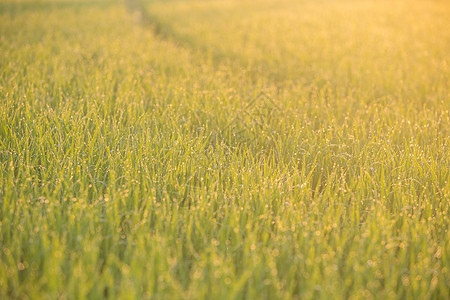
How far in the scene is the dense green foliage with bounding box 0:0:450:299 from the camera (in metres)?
1.40

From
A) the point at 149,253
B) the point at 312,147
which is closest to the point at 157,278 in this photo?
the point at 149,253

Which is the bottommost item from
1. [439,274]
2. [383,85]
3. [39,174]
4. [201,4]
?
[39,174]

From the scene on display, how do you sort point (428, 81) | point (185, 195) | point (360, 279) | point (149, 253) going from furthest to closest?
1. point (428, 81)
2. point (185, 195)
3. point (149, 253)
4. point (360, 279)

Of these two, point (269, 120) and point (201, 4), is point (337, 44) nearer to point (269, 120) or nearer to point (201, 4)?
point (269, 120)

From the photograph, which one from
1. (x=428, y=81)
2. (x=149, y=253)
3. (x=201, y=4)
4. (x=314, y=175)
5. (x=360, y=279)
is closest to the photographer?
(x=360, y=279)

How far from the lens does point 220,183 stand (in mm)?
2102

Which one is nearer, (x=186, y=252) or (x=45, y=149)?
(x=186, y=252)

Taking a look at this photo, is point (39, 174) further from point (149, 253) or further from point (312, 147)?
point (312, 147)

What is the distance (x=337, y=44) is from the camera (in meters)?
5.92

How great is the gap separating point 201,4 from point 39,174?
10596mm

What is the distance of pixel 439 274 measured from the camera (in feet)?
4.72

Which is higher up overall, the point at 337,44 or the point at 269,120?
the point at 337,44

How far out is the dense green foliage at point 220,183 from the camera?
4.59ft

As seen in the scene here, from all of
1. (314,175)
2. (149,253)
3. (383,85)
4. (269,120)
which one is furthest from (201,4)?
(149,253)
